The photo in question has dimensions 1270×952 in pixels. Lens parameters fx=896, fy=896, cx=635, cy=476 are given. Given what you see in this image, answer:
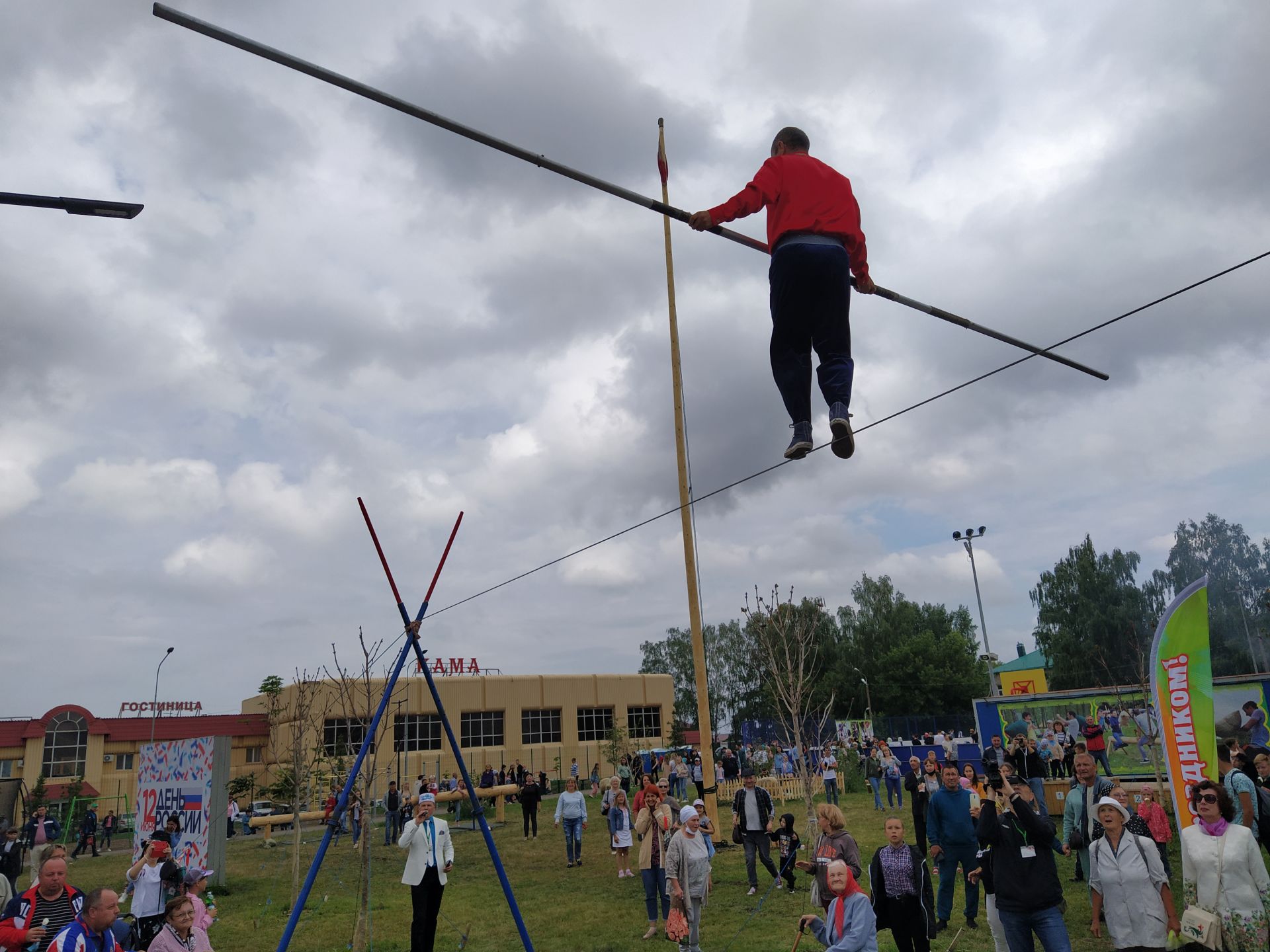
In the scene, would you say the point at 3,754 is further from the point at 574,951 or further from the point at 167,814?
the point at 574,951

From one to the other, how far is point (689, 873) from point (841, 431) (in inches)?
257

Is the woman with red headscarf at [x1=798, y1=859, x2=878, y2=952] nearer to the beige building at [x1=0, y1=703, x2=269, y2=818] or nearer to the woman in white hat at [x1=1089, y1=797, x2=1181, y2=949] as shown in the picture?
the woman in white hat at [x1=1089, y1=797, x2=1181, y2=949]

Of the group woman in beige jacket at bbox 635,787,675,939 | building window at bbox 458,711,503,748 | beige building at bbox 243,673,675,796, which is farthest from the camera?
building window at bbox 458,711,503,748

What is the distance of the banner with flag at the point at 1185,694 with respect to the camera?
9.60m

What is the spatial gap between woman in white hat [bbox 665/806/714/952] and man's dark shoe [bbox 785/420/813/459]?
606 cm

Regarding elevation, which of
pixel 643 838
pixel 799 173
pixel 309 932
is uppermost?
pixel 799 173

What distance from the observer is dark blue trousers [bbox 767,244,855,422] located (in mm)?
4887

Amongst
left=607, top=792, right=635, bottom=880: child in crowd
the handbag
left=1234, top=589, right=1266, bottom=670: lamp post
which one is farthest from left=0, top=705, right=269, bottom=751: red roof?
left=1234, top=589, right=1266, bottom=670: lamp post

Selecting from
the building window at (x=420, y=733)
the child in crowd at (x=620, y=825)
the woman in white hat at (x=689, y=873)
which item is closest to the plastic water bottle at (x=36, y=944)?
the woman in white hat at (x=689, y=873)

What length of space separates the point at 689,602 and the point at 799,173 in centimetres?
1091

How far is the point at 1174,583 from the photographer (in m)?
64.2

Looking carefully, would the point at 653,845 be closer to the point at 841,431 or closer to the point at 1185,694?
the point at 1185,694

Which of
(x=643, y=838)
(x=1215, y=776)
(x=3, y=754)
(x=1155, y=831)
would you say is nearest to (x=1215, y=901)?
(x=1155, y=831)

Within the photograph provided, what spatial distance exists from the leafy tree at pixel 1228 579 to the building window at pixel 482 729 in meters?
43.9
